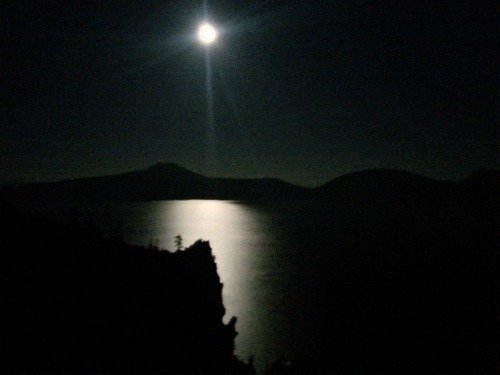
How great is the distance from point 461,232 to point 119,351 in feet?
536

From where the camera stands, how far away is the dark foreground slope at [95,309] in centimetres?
1110

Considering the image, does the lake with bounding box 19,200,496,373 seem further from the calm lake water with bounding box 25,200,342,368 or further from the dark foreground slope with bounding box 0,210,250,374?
the dark foreground slope with bounding box 0,210,250,374

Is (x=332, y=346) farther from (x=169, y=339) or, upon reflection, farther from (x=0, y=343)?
(x=0, y=343)

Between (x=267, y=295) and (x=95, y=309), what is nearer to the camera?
(x=95, y=309)

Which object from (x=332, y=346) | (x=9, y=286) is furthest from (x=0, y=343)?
(x=332, y=346)

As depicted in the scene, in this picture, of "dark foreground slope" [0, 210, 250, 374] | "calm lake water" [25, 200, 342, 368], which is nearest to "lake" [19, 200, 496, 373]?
"calm lake water" [25, 200, 342, 368]

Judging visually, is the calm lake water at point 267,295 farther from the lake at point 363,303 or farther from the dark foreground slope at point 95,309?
the dark foreground slope at point 95,309

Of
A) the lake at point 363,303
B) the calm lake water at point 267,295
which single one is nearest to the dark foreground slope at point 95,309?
the calm lake water at point 267,295

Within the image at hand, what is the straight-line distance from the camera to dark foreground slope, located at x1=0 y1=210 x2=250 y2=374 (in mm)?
11102

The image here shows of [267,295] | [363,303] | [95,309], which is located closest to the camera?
[95,309]

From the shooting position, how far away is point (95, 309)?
14.0 m

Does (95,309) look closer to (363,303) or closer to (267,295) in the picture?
(267,295)

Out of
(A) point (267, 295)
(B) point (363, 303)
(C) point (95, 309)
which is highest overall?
(C) point (95, 309)

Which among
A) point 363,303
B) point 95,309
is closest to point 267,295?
point 363,303
